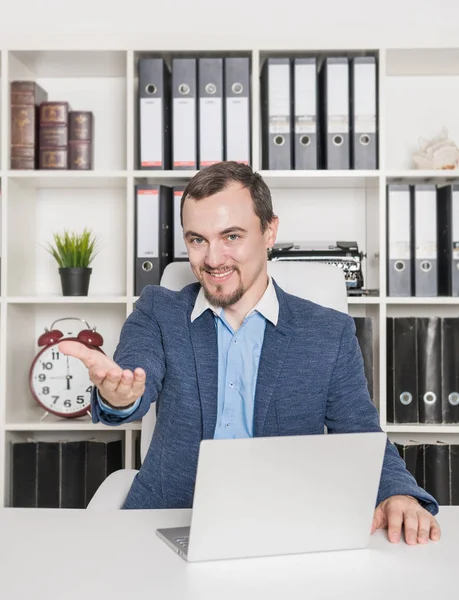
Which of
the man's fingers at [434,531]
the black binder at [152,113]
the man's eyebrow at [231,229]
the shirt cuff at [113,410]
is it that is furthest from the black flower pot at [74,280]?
the man's fingers at [434,531]

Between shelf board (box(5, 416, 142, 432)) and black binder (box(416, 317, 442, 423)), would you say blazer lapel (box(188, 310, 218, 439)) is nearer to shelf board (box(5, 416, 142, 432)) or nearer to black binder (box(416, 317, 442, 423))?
shelf board (box(5, 416, 142, 432))

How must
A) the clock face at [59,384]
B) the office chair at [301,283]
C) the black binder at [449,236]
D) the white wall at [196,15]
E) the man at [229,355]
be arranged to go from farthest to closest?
the white wall at [196,15] → the clock face at [59,384] → the black binder at [449,236] → the office chair at [301,283] → the man at [229,355]

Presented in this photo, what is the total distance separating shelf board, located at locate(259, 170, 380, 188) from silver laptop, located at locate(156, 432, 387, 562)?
1525mm

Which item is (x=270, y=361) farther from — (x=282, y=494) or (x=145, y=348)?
(x=282, y=494)

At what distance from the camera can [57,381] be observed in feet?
8.08

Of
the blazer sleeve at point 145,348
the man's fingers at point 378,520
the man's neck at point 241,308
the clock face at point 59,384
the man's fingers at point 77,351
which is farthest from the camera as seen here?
the clock face at point 59,384

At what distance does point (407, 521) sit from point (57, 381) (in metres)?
1.60

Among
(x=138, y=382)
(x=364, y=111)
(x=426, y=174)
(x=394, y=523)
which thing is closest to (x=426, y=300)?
(x=426, y=174)

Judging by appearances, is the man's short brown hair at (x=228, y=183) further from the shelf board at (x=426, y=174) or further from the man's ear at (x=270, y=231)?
the shelf board at (x=426, y=174)

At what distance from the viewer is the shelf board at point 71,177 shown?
2.41 metres

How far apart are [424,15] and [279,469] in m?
2.27

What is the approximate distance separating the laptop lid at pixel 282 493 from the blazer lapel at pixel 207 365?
1.85 ft

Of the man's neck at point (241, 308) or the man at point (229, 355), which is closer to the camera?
the man at point (229, 355)

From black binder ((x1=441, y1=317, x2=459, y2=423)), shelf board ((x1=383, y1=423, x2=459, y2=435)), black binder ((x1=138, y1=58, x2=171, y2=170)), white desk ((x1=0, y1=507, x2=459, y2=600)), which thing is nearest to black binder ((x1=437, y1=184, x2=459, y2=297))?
black binder ((x1=441, y1=317, x2=459, y2=423))
